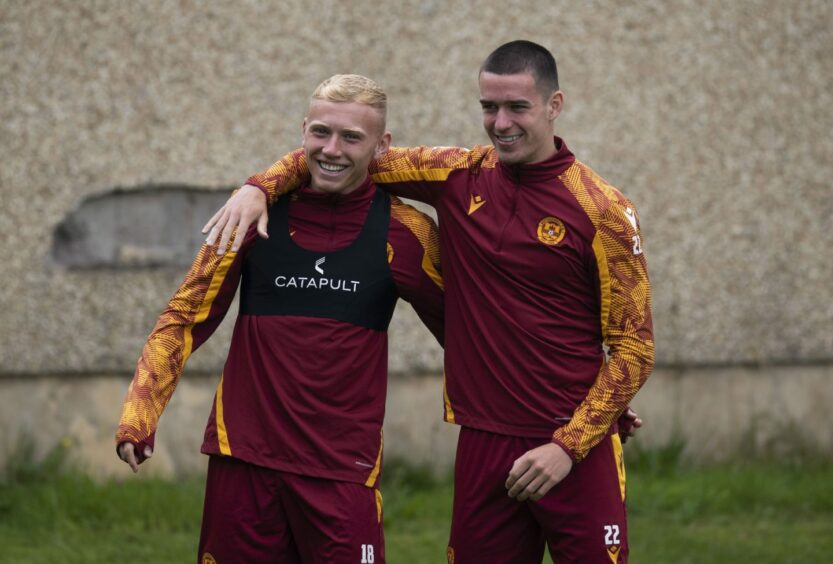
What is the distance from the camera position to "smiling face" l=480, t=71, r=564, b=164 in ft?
15.4

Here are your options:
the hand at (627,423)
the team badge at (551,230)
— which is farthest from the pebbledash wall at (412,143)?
the team badge at (551,230)

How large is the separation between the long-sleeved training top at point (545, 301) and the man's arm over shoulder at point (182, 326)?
295 millimetres

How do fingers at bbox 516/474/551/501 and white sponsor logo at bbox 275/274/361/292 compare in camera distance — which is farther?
white sponsor logo at bbox 275/274/361/292

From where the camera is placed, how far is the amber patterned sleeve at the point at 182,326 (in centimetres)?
466

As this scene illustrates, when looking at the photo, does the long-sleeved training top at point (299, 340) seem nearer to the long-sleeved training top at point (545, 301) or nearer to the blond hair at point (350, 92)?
the long-sleeved training top at point (545, 301)

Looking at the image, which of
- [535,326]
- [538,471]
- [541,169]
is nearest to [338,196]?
[541,169]

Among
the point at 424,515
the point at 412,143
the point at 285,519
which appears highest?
the point at 412,143

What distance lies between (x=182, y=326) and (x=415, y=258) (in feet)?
2.63

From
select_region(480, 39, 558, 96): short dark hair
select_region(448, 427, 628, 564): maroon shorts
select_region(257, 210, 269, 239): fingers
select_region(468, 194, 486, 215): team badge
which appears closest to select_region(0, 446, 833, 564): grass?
select_region(448, 427, 628, 564): maroon shorts

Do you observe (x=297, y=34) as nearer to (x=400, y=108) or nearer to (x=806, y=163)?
(x=400, y=108)

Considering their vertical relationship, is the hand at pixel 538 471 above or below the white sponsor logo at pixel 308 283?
below

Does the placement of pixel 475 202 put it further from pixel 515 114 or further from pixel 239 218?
pixel 239 218

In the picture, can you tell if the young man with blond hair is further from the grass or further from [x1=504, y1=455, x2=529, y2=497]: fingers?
the grass

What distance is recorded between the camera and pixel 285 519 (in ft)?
15.4
